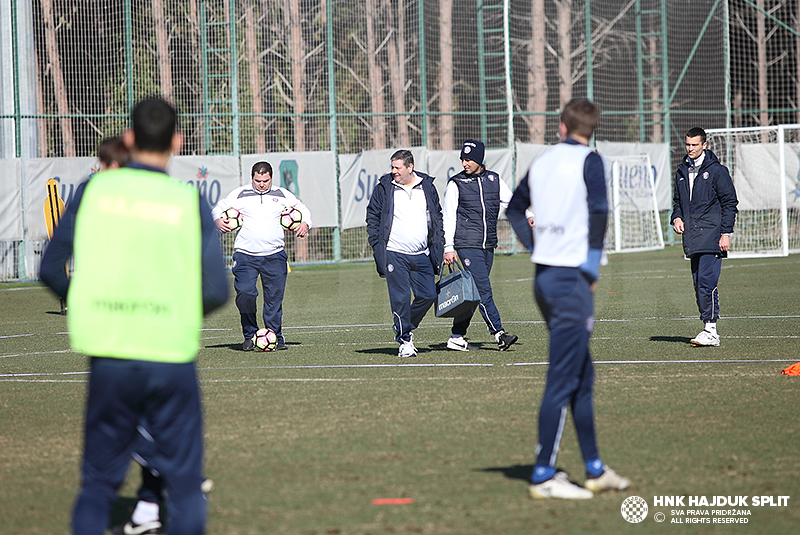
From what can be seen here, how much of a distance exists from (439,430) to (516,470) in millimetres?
1290

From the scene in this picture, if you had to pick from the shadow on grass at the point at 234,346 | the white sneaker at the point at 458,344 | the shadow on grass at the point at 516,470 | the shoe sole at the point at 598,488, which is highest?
the shoe sole at the point at 598,488

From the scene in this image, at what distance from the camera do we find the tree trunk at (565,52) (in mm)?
34344

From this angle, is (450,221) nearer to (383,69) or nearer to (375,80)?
(375,80)

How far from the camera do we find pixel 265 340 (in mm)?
12406

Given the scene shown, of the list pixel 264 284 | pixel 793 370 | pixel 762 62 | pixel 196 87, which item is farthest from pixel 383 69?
pixel 793 370

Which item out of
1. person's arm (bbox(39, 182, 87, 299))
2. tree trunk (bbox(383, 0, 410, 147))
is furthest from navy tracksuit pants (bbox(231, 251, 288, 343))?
tree trunk (bbox(383, 0, 410, 147))

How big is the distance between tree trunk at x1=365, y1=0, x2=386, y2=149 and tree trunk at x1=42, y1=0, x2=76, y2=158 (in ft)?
27.3

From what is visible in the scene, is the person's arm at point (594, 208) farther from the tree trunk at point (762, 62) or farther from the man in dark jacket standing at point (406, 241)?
the tree trunk at point (762, 62)

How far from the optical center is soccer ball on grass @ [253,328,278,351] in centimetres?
1241

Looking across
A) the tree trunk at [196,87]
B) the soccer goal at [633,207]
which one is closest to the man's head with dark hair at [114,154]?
the tree trunk at [196,87]

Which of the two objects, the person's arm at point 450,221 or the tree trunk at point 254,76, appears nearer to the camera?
the person's arm at point 450,221

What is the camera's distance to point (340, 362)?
1119 cm

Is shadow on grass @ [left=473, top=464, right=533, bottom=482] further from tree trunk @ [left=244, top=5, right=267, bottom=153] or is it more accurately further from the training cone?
tree trunk @ [left=244, top=5, right=267, bottom=153]

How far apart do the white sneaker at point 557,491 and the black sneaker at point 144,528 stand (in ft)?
6.38
